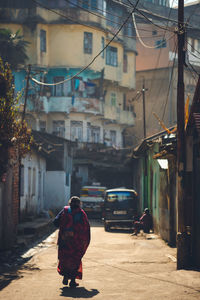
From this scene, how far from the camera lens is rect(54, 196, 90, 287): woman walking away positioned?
10.00m

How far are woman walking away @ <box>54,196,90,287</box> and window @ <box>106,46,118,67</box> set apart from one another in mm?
43142

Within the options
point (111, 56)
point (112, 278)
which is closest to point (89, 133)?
point (111, 56)

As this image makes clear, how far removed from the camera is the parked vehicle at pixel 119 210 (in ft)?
81.7

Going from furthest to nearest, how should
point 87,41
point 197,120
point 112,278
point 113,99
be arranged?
1. point 113,99
2. point 87,41
3. point 197,120
4. point 112,278

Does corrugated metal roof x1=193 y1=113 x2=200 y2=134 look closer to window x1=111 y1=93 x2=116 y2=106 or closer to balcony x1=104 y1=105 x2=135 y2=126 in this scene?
balcony x1=104 y1=105 x2=135 y2=126

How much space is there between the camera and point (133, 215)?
983 inches

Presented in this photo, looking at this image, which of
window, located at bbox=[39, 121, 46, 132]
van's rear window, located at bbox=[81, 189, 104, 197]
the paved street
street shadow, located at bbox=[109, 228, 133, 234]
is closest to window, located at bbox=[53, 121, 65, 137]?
window, located at bbox=[39, 121, 46, 132]

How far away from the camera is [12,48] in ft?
144

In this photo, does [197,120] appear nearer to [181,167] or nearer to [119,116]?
[181,167]

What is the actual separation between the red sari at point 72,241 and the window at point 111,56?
43.2 m

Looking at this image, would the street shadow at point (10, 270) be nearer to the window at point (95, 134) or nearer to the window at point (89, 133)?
the window at point (89, 133)

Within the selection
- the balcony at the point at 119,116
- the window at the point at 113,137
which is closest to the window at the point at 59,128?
the balcony at the point at 119,116

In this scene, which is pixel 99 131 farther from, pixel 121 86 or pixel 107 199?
pixel 107 199

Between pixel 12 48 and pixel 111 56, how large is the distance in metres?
12.5
